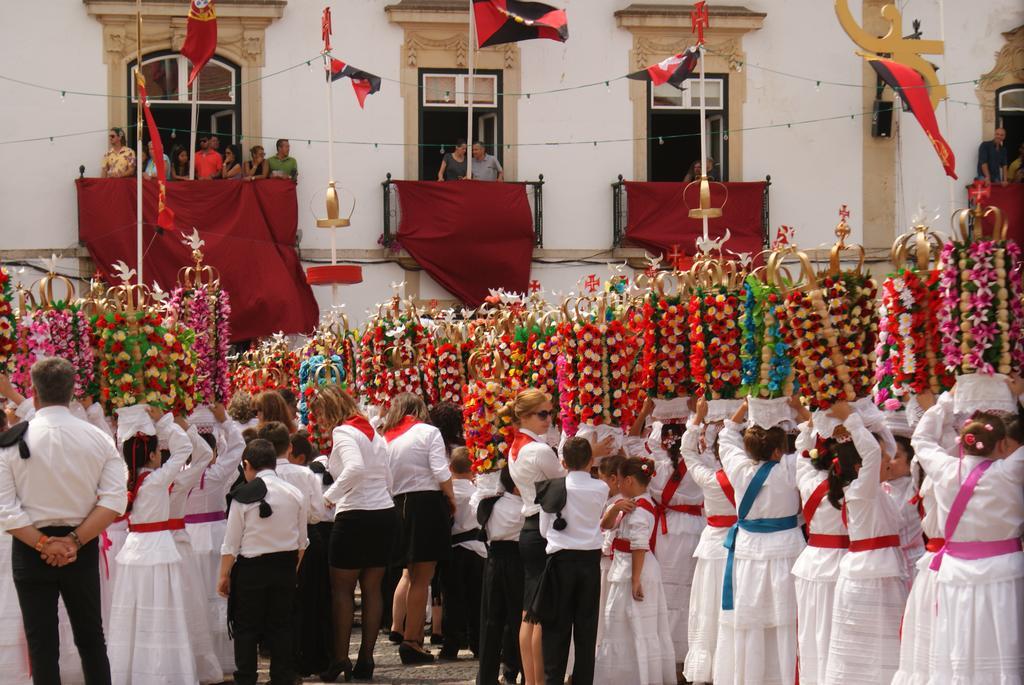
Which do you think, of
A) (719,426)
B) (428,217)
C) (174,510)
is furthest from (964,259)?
(428,217)

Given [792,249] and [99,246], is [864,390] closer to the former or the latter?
[792,249]

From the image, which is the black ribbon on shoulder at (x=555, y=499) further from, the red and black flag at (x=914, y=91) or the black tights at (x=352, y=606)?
the red and black flag at (x=914, y=91)

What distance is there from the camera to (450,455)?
1278 centimetres

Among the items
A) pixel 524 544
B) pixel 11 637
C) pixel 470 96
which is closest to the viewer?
pixel 524 544

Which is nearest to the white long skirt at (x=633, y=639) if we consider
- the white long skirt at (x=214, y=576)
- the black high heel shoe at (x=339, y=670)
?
the black high heel shoe at (x=339, y=670)

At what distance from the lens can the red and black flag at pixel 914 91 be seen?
1490 cm

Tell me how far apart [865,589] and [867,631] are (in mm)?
217

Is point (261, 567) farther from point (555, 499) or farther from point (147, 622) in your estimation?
point (555, 499)

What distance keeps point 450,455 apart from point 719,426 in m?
2.99

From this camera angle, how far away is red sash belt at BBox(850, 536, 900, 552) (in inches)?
338

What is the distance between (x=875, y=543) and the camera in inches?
338

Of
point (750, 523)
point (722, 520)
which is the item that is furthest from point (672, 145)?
point (750, 523)

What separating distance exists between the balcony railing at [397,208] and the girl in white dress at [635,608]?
15184mm

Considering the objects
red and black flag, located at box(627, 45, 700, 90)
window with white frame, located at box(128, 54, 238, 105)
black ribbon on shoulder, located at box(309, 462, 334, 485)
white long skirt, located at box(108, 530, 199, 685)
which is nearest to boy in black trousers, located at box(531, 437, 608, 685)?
white long skirt, located at box(108, 530, 199, 685)
